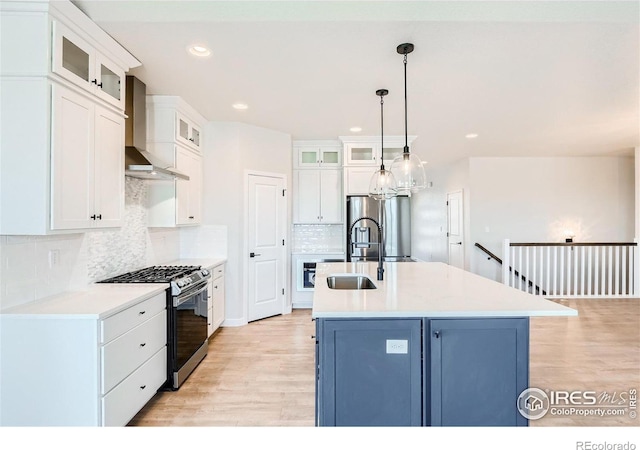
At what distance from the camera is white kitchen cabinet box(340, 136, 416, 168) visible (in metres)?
4.71

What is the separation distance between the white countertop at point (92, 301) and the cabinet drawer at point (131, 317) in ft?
0.12

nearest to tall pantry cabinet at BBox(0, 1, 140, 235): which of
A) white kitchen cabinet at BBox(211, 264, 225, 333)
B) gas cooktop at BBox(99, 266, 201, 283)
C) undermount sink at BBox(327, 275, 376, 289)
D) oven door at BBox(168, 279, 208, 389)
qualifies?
gas cooktop at BBox(99, 266, 201, 283)

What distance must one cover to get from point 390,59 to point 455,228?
5243mm

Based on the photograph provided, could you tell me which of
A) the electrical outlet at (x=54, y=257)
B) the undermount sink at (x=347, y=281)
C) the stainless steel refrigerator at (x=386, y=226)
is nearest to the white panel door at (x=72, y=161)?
the electrical outlet at (x=54, y=257)

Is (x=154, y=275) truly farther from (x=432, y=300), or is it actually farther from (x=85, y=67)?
(x=432, y=300)

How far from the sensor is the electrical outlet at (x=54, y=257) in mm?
2139

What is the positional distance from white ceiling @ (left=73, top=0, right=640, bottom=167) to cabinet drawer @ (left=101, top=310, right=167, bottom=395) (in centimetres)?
198

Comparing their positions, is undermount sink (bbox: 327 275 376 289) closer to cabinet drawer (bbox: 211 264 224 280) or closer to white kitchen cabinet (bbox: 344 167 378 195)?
cabinet drawer (bbox: 211 264 224 280)

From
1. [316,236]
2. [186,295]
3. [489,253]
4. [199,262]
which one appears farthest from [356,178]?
[489,253]

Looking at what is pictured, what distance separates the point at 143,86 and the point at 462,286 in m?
3.22

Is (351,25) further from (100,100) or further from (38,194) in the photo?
(38,194)

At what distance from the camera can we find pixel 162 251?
3.58 metres
